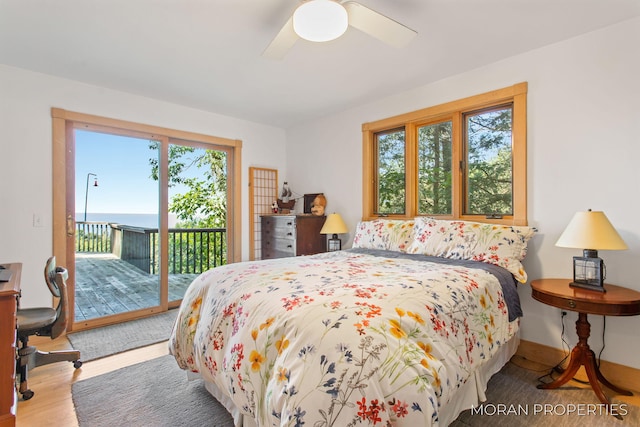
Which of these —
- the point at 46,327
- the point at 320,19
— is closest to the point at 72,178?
the point at 46,327

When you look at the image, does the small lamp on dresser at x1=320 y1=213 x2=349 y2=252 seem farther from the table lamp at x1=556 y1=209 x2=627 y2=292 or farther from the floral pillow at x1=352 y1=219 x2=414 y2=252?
the table lamp at x1=556 y1=209 x2=627 y2=292

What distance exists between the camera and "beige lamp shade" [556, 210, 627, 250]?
6.14 feet

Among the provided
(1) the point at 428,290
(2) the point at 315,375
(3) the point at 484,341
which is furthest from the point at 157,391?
(3) the point at 484,341

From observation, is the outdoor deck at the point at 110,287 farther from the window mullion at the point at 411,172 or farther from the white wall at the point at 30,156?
the window mullion at the point at 411,172

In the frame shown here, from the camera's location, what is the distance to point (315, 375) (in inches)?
39.9

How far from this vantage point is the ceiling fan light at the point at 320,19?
155 centimetres

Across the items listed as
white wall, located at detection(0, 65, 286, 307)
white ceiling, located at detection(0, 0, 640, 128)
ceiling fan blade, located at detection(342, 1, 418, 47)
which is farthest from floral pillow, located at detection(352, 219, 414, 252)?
white wall, located at detection(0, 65, 286, 307)

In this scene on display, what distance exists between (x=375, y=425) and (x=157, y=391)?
1716 millimetres

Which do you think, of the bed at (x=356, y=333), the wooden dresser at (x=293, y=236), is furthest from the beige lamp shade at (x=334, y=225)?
the bed at (x=356, y=333)

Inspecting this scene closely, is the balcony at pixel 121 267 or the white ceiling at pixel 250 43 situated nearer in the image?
the white ceiling at pixel 250 43

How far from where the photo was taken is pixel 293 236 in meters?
3.77

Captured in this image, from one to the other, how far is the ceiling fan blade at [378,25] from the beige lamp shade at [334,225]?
212cm

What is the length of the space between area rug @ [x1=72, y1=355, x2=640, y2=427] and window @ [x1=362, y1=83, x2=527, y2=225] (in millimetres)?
1237

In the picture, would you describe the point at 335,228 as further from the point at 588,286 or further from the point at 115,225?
the point at 115,225
